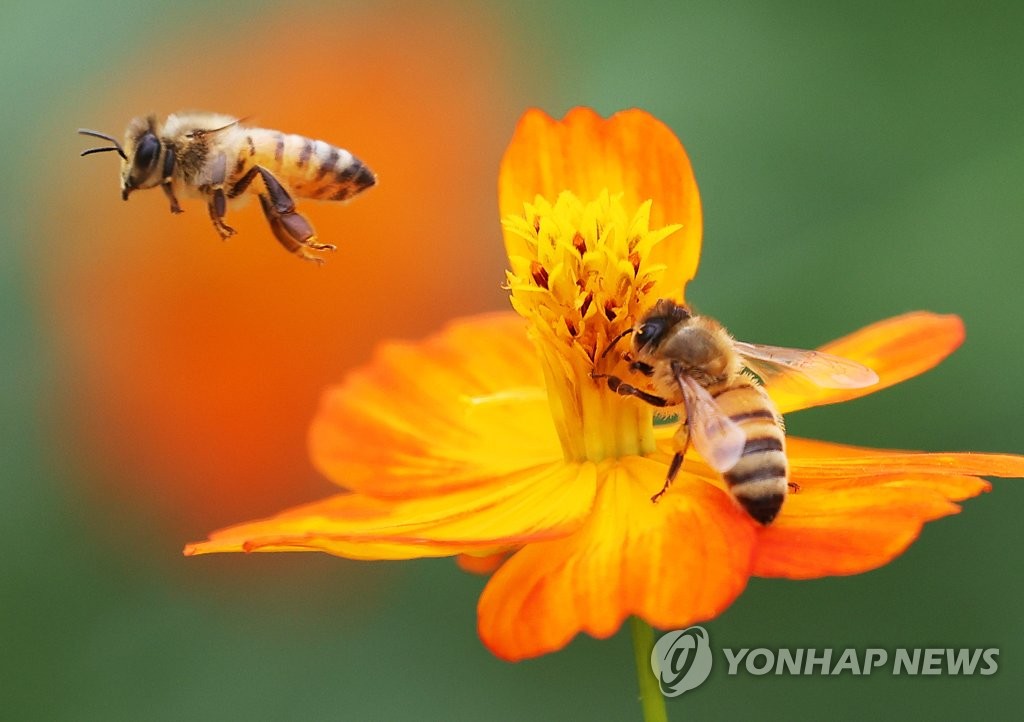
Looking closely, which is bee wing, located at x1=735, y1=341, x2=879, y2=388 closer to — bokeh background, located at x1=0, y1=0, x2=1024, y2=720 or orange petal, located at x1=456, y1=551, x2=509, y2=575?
orange petal, located at x1=456, y1=551, x2=509, y2=575

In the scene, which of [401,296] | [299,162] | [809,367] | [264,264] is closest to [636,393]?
[809,367]

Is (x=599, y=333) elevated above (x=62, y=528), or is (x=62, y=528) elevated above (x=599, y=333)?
(x=599, y=333)

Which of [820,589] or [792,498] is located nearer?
[792,498]

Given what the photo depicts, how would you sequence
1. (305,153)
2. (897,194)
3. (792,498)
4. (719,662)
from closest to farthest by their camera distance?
(792,498)
(305,153)
(719,662)
(897,194)

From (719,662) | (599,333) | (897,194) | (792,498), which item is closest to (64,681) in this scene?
(719,662)

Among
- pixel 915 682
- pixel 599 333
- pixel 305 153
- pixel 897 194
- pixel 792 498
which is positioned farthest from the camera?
pixel 897 194

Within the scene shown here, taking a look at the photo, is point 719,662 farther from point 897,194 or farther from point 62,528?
point 62,528

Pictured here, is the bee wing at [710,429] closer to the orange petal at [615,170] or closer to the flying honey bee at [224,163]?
the orange petal at [615,170]
